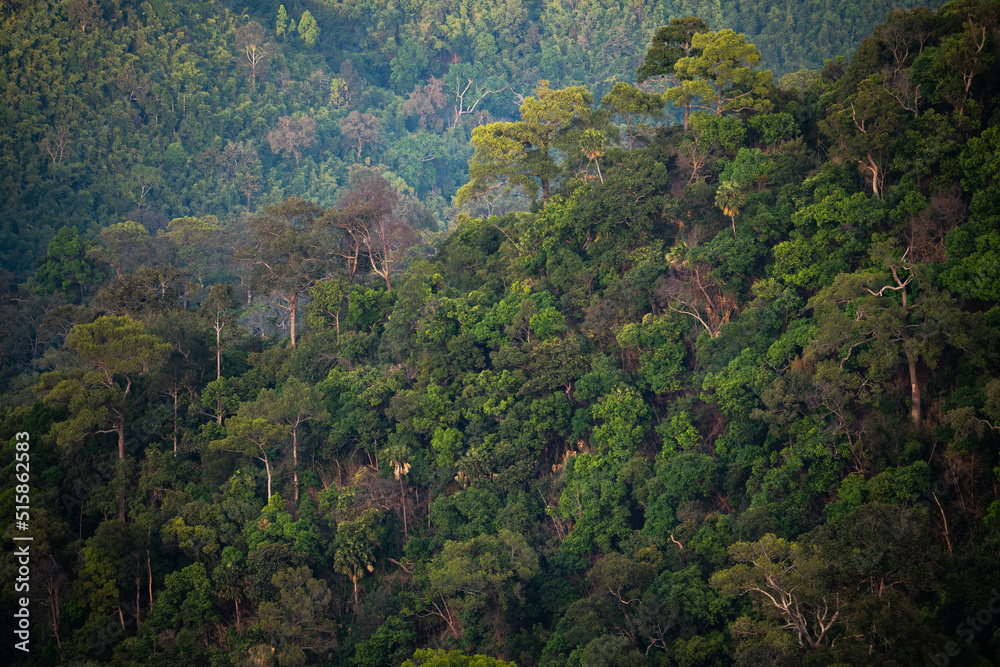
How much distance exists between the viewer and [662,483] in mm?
26469

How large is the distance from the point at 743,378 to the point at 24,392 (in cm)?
A: 2379

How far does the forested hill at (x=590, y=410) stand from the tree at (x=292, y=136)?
2450 centimetres

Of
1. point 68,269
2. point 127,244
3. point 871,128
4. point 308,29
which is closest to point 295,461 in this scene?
point 68,269

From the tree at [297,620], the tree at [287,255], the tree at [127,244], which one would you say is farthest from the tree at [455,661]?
the tree at [127,244]

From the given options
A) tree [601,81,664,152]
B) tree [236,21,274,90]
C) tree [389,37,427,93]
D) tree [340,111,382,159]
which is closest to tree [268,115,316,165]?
tree [340,111,382,159]

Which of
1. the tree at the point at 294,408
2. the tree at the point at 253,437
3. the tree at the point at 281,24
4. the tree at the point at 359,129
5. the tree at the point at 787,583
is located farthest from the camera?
the tree at the point at 281,24

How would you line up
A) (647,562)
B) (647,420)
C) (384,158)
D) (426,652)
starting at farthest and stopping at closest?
(384,158), (647,420), (647,562), (426,652)

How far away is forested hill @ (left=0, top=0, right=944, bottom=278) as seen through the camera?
173 ft

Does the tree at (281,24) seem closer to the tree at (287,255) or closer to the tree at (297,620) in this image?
the tree at (287,255)

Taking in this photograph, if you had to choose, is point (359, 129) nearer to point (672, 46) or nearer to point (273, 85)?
point (273, 85)

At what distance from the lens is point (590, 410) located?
2894cm

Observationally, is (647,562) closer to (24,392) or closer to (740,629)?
(740,629)

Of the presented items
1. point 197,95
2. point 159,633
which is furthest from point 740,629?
point 197,95

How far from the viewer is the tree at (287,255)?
34.3 meters
